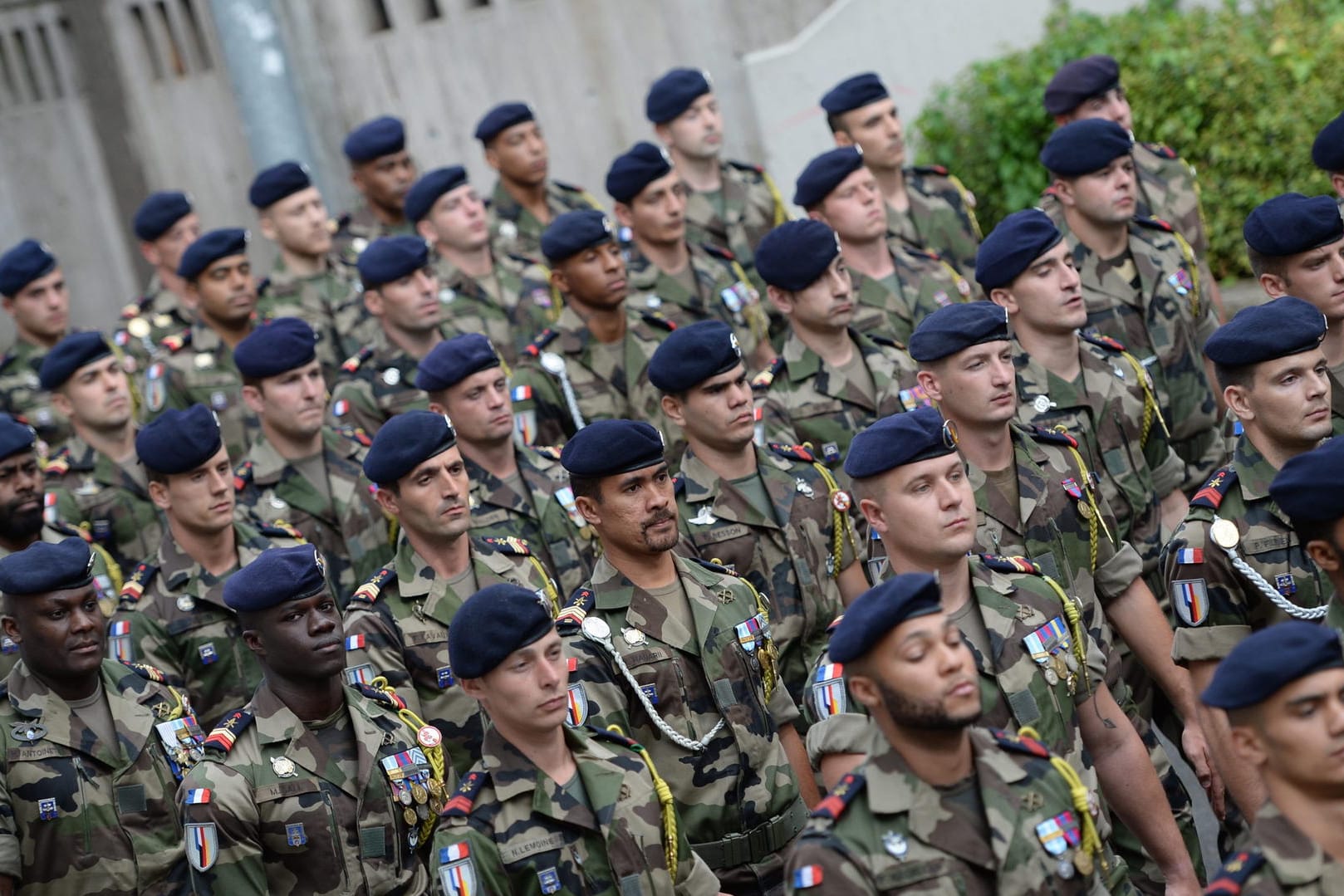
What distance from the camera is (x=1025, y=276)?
719cm

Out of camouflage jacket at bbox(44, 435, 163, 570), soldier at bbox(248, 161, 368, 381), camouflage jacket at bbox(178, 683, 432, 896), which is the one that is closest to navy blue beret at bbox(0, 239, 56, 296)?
soldier at bbox(248, 161, 368, 381)

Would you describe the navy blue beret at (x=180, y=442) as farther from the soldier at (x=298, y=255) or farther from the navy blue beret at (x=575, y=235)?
the soldier at (x=298, y=255)

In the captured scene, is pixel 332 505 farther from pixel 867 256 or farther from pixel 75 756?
pixel 867 256

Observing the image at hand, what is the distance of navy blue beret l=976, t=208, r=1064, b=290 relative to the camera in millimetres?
7188

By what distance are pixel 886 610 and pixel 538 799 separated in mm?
1247

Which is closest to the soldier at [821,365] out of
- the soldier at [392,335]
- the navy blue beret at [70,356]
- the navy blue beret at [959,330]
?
the navy blue beret at [959,330]

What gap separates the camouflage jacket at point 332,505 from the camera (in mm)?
7938

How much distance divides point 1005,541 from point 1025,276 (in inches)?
55.3

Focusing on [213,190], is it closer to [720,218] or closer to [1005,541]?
[720,218]

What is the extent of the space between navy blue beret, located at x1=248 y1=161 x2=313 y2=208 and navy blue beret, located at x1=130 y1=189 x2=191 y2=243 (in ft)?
2.37

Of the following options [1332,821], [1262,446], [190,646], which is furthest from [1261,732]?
[190,646]

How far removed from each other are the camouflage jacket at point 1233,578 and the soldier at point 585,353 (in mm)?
3433

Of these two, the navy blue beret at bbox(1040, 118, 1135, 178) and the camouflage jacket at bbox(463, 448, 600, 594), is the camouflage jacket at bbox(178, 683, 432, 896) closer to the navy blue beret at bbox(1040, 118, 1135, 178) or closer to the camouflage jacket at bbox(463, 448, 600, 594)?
the camouflage jacket at bbox(463, 448, 600, 594)

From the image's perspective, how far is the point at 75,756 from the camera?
636cm
